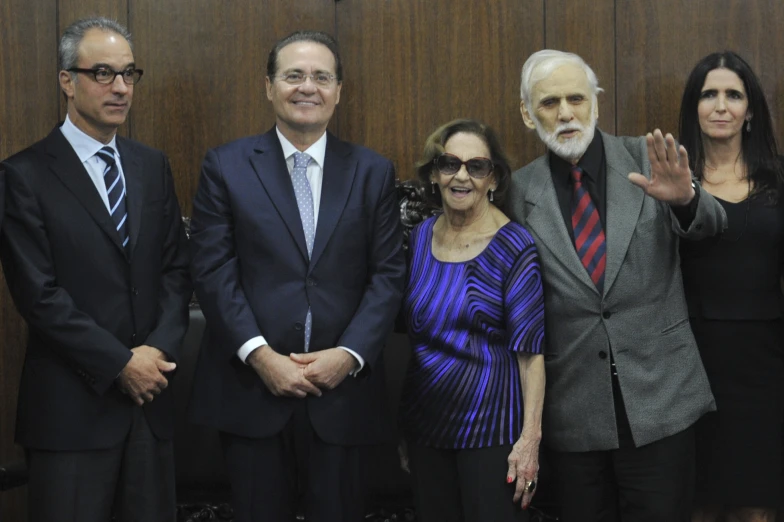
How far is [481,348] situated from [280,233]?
59 centimetres

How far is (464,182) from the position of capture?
2.71 m

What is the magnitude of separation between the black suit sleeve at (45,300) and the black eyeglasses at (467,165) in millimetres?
959

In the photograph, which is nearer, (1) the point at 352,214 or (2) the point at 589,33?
(1) the point at 352,214

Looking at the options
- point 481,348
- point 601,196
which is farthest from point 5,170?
point 601,196

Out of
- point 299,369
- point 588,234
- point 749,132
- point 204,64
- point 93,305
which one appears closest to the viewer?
point 299,369

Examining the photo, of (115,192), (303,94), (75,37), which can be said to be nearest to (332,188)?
(303,94)

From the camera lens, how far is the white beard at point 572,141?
9.27 ft

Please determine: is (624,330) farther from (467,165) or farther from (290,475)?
(290,475)

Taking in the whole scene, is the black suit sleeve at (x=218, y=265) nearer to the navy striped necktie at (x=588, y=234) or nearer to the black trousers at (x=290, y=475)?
the black trousers at (x=290, y=475)

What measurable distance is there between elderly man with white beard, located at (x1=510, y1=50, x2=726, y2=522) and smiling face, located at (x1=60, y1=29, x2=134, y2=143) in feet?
3.80

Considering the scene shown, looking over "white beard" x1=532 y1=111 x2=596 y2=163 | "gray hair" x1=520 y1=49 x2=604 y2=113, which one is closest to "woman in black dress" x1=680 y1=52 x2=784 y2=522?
"white beard" x1=532 y1=111 x2=596 y2=163

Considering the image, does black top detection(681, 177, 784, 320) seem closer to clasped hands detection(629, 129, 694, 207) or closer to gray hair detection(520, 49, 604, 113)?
clasped hands detection(629, 129, 694, 207)

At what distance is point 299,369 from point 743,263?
1303 millimetres

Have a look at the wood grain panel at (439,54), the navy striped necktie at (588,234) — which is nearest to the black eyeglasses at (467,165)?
the navy striped necktie at (588,234)
